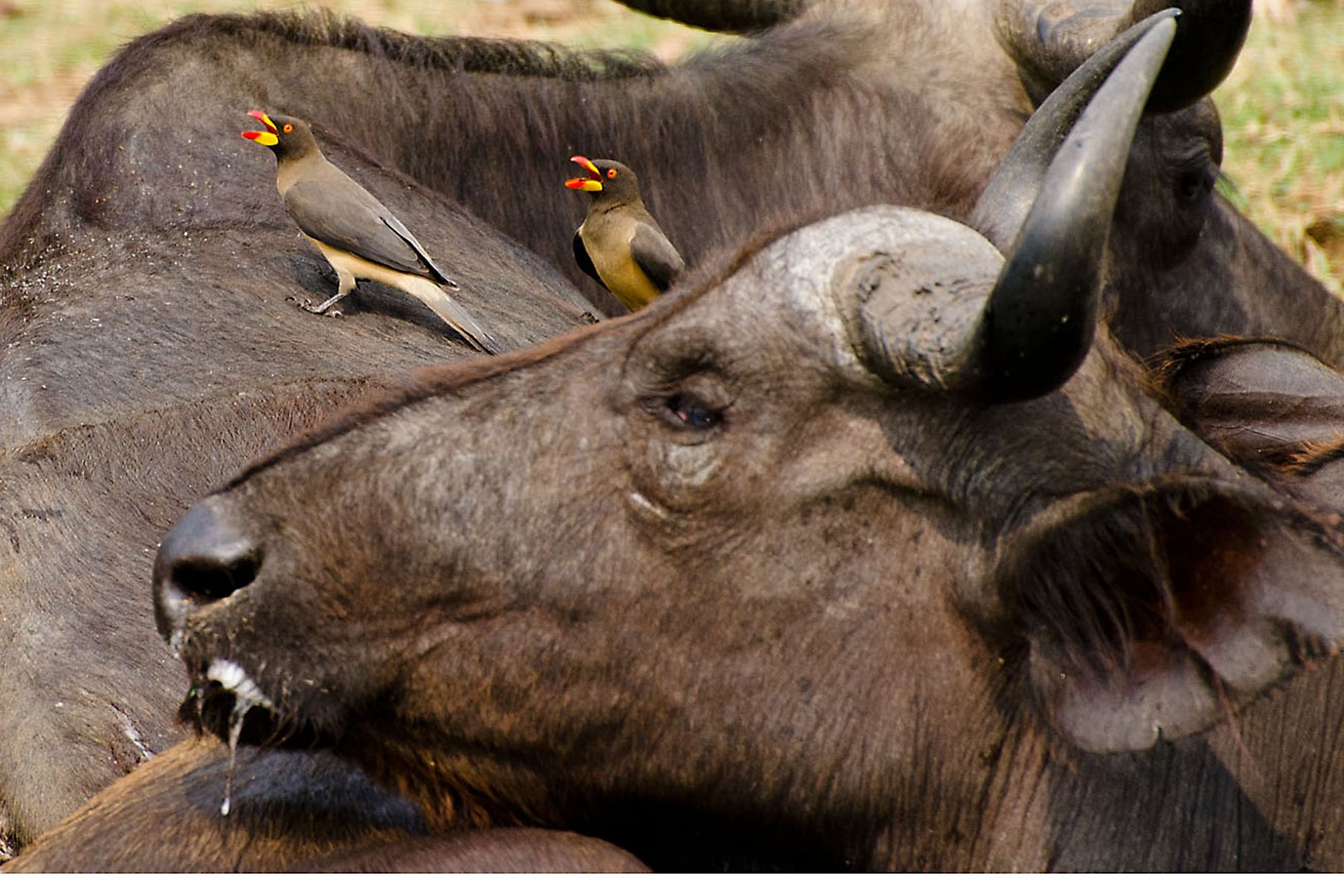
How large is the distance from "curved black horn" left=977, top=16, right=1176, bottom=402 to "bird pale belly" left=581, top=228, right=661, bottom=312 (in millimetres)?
2508

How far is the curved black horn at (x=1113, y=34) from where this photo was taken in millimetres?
4508

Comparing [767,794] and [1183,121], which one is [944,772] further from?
[1183,121]

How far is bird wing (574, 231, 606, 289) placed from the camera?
546 centimetres

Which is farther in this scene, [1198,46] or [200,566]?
[1198,46]

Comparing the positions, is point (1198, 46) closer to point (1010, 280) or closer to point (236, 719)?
point (1010, 280)

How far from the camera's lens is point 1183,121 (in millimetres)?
5273

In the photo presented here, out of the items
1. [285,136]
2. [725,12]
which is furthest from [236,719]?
[725,12]

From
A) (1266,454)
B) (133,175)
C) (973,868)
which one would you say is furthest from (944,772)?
(133,175)

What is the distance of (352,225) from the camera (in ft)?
15.5

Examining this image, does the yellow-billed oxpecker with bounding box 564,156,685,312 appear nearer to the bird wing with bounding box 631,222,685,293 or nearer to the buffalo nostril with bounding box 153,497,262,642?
the bird wing with bounding box 631,222,685,293

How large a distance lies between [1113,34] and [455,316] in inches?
78.1

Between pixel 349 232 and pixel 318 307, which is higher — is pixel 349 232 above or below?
above

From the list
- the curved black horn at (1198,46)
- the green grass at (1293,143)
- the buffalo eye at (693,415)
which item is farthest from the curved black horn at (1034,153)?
the green grass at (1293,143)

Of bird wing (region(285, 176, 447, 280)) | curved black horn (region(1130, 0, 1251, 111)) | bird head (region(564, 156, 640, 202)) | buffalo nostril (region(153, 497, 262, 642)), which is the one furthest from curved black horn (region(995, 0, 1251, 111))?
buffalo nostril (region(153, 497, 262, 642))
